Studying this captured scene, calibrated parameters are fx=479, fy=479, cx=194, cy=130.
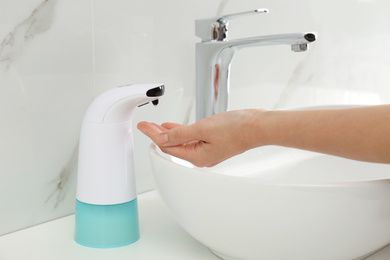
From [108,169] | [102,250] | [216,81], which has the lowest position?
[102,250]

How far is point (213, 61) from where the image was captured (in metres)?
0.82

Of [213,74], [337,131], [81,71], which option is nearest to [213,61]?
[213,74]

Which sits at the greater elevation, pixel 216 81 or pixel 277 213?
pixel 216 81

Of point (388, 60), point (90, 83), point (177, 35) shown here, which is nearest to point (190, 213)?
point (90, 83)

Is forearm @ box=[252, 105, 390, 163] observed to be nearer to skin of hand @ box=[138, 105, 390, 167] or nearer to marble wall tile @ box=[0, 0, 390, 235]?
skin of hand @ box=[138, 105, 390, 167]

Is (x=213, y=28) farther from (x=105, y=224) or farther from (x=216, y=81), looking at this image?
(x=105, y=224)

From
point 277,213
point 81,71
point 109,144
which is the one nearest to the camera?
point 277,213

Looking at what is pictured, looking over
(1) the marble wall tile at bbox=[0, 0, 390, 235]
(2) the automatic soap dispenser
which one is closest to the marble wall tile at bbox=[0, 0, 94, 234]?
(1) the marble wall tile at bbox=[0, 0, 390, 235]

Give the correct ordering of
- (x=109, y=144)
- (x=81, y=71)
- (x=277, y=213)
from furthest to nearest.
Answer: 1. (x=81, y=71)
2. (x=109, y=144)
3. (x=277, y=213)

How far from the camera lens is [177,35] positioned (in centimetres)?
88

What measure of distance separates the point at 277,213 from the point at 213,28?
15.3 inches

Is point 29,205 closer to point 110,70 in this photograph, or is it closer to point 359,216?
point 110,70

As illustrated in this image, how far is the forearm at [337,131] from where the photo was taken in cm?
52

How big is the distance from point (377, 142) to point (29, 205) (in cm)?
51
